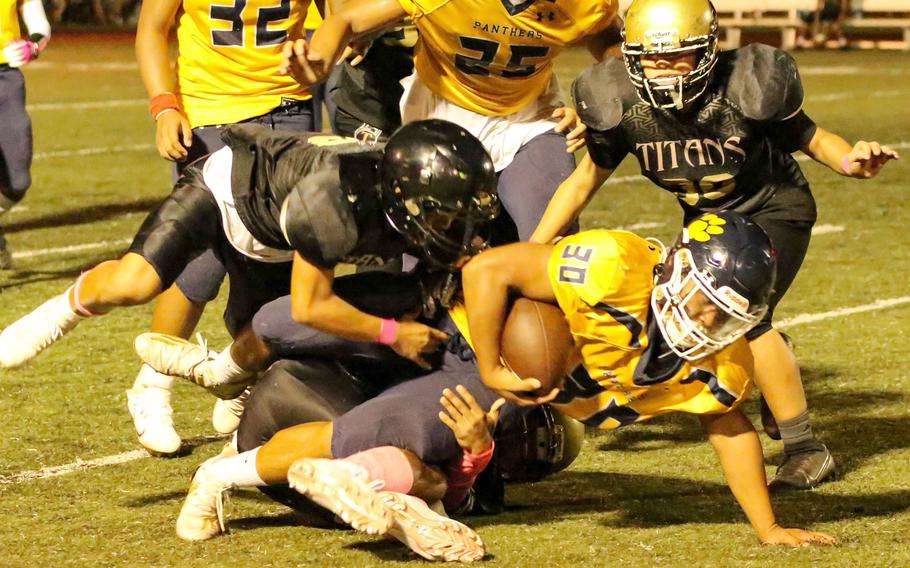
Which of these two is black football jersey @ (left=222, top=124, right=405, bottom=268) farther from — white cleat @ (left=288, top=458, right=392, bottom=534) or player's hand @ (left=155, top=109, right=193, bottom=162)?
player's hand @ (left=155, top=109, right=193, bottom=162)

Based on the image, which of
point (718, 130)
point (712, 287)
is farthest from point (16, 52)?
point (712, 287)

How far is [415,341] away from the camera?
3.76 m

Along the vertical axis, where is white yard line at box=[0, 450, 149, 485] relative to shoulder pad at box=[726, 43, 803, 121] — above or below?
below

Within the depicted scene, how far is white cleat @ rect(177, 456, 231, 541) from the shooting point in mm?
3744

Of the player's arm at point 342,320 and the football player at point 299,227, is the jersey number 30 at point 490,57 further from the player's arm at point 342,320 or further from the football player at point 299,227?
the player's arm at point 342,320

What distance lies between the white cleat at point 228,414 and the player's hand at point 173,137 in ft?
2.52

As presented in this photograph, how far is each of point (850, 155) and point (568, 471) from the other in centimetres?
118

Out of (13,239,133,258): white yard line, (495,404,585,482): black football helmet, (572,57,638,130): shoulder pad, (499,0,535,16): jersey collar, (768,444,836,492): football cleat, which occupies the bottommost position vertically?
(13,239,133,258): white yard line

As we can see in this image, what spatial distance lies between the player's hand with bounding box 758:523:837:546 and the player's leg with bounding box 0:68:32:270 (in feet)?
15.4

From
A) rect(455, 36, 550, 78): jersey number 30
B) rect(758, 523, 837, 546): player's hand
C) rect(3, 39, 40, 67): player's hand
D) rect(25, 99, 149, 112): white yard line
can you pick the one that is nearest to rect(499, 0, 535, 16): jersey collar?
rect(455, 36, 550, 78): jersey number 30

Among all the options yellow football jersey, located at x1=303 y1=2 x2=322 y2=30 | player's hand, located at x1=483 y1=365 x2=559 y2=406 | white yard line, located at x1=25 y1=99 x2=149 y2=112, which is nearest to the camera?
player's hand, located at x1=483 y1=365 x2=559 y2=406

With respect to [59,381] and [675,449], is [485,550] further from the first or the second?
[59,381]

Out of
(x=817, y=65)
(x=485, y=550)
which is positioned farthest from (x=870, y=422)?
(x=817, y=65)

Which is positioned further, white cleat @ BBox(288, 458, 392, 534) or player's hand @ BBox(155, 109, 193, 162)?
player's hand @ BBox(155, 109, 193, 162)
